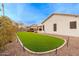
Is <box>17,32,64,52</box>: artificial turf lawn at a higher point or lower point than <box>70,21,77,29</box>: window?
lower

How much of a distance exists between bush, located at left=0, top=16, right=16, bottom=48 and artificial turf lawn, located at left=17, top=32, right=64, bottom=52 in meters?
0.10

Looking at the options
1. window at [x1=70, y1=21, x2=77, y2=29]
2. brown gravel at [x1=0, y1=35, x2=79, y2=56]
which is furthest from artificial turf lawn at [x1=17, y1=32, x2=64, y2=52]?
window at [x1=70, y1=21, x2=77, y2=29]

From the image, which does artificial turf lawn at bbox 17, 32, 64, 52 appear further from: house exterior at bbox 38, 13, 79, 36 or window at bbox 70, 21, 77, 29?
window at bbox 70, 21, 77, 29

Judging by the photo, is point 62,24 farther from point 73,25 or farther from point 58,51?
point 58,51

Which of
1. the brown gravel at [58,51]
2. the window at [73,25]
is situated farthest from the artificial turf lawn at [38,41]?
the window at [73,25]

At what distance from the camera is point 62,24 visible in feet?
8.71

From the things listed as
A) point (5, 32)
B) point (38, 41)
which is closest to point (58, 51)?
point (38, 41)

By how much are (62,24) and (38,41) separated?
390mm

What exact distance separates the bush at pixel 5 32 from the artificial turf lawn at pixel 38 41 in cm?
10

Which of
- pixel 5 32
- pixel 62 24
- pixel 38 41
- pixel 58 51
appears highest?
pixel 62 24

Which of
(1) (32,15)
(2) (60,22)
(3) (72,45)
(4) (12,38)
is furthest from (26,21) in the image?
(3) (72,45)

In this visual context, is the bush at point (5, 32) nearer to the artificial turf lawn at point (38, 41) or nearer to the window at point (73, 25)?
the artificial turf lawn at point (38, 41)

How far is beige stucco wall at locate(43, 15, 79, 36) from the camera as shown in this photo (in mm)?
2619

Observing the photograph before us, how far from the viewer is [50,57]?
2592 mm
